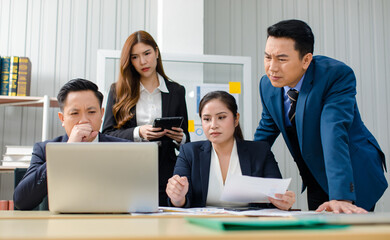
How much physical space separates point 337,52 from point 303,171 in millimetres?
2398

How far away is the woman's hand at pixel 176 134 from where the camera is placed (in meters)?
1.91

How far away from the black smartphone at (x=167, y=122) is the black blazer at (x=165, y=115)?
0.13 m

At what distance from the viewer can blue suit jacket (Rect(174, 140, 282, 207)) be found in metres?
1.73

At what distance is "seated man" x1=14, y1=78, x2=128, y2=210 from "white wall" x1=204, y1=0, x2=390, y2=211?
6.69 feet

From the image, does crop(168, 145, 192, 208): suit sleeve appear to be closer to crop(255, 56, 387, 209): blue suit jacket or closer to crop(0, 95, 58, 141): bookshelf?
crop(255, 56, 387, 209): blue suit jacket

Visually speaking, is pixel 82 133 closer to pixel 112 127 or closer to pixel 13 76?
pixel 112 127

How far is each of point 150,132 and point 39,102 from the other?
5.03 ft

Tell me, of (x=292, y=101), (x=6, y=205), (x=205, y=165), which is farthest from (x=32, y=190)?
(x=6, y=205)

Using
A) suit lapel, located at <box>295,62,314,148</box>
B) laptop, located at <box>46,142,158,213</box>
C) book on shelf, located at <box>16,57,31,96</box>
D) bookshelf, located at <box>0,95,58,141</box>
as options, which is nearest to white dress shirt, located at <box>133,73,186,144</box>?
suit lapel, located at <box>295,62,314,148</box>

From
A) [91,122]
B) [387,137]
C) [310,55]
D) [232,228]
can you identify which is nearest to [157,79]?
[91,122]

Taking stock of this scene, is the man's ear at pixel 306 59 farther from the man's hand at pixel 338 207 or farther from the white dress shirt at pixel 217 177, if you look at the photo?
the man's hand at pixel 338 207

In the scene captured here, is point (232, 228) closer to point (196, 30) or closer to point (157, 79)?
Result: point (157, 79)

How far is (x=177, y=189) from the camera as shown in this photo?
1419 millimetres

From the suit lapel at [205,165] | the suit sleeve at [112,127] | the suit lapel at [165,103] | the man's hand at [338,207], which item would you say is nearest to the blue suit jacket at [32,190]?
the suit sleeve at [112,127]
